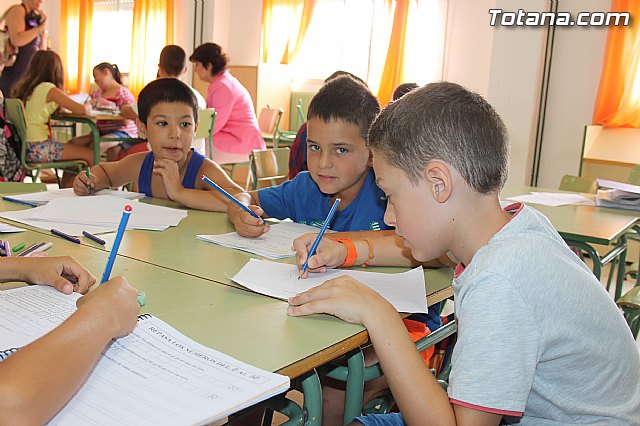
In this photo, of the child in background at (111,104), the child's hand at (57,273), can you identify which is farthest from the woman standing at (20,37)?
the child's hand at (57,273)

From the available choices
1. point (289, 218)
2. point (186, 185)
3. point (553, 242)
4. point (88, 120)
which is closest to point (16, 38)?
point (88, 120)

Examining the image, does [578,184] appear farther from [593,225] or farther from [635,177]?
[593,225]

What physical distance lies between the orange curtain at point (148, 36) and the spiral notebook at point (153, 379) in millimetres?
7940

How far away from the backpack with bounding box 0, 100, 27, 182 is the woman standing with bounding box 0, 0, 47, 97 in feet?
5.70

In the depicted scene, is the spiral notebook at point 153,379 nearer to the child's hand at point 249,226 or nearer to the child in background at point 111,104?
the child's hand at point 249,226

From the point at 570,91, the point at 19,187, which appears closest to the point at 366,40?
the point at 570,91

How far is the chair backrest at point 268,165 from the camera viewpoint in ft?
9.95

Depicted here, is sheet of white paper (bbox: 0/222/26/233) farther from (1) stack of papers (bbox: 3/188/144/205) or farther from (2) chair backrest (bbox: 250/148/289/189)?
(2) chair backrest (bbox: 250/148/289/189)

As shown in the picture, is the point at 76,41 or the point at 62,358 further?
the point at 76,41

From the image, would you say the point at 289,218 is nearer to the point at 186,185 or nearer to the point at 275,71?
the point at 186,185

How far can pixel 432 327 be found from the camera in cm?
144

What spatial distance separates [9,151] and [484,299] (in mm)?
3875

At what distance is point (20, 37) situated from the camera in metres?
5.66

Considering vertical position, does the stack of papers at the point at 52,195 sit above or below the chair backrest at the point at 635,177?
below
